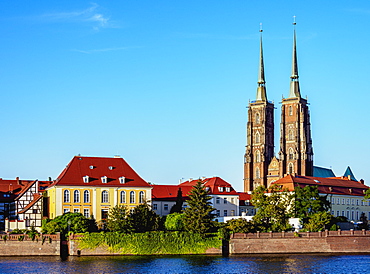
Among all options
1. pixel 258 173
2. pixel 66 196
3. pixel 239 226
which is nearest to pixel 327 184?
pixel 239 226

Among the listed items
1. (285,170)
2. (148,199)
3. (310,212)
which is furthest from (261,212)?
(285,170)

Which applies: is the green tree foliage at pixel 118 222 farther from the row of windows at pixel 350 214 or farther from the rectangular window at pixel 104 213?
the row of windows at pixel 350 214

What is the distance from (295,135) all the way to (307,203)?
62028mm

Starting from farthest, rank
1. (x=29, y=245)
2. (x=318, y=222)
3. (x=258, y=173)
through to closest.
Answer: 1. (x=258, y=173)
2. (x=318, y=222)
3. (x=29, y=245)

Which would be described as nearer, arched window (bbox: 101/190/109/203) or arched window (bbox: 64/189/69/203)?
arched window (bbox: 64/189/69/203)

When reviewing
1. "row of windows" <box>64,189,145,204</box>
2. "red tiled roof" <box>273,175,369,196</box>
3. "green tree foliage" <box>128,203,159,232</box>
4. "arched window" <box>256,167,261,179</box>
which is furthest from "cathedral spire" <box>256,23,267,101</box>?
"green tree foliage" <box>128,203,159,232</box>

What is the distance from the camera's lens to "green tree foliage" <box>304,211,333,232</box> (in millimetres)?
89250

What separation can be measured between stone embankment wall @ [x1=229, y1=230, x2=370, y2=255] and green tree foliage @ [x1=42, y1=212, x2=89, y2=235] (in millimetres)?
17730

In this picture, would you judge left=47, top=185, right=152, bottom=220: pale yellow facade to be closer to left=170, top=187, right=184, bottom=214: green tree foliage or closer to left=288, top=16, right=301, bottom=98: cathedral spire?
left=170, top=187, right=184, bottom=214: green tree foliage

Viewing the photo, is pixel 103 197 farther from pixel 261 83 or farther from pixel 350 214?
pixel 261 83

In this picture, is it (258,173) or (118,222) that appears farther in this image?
(258,173)

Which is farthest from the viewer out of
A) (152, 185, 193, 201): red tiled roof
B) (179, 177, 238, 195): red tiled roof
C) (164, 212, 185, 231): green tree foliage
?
(179, 177, 238, 195): red tiled roof

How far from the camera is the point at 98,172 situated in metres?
96.7

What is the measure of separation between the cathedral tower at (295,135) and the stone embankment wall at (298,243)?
225 feet
